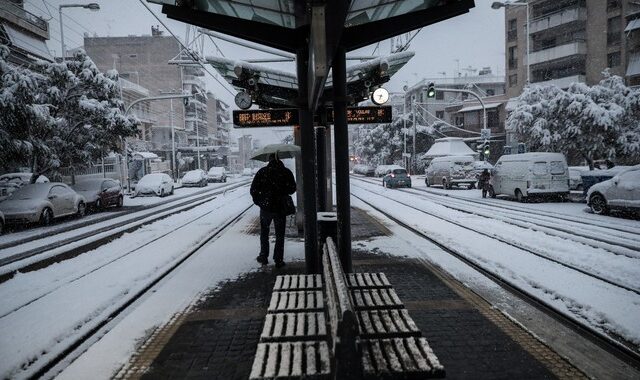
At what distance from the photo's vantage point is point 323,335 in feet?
10.3

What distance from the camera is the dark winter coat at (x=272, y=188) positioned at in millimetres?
7441

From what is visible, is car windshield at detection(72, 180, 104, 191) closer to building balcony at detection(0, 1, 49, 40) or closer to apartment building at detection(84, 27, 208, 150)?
building balcony at detection(0, 1, 49, 40)

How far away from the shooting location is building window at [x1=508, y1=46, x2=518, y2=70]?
47.7 m

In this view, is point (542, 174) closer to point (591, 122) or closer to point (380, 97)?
point (591, 122)

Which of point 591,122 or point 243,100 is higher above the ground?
point 591,122

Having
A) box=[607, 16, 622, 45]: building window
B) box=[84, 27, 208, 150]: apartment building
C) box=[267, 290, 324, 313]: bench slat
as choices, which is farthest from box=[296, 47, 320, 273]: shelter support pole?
box=[84, 27, 208, 150]: apartment building

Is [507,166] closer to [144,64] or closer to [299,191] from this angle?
[299,191]

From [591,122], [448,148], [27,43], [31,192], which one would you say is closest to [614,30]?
[448,148]

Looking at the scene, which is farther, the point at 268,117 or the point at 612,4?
the point at 612,4

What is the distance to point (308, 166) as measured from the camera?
630cm

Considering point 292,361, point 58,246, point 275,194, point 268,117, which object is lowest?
point 58,246

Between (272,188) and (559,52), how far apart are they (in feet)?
142

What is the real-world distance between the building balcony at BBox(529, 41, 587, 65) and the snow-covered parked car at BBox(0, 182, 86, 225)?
42.4 m

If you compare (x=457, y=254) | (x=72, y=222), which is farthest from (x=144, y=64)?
(x=457, y=254)
